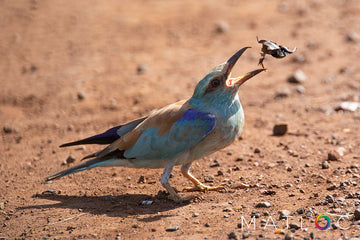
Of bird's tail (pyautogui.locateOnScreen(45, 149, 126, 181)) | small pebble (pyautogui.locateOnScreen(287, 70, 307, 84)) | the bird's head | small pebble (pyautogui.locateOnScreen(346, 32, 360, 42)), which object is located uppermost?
small pebble (pyautogui.locateOnScreen(346, 32, 360, 42))

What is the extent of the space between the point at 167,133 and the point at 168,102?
271 centimetres

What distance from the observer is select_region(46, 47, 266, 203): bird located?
5.25m

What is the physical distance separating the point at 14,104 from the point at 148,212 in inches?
176

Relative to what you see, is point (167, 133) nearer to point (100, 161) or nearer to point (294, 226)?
point (100, 161)

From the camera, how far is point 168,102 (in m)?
A: 8.07

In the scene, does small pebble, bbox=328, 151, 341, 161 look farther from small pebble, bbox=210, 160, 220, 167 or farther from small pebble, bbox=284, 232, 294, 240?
small pebble, bbox=284, 232, 294, 240

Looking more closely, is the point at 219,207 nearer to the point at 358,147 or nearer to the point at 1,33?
the point at 358,147

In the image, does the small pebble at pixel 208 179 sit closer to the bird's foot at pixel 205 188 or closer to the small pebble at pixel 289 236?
the bird's foot at pixel 205 188

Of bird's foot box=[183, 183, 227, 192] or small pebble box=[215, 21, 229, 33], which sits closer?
bird's foot box=[183, 183, 227, 192]

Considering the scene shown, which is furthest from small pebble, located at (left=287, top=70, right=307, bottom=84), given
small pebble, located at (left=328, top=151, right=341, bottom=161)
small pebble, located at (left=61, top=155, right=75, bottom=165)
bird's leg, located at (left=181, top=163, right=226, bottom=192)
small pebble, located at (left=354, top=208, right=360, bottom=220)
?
small pebble, located at (left=354, top=208, right=360, bottom=220)

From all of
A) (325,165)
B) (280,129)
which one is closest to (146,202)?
(325,165)

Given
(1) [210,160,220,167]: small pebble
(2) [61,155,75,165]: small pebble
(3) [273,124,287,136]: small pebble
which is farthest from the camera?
(3) [273,124,287,136]: small pebble

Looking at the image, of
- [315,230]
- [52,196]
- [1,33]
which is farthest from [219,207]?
[1,33]

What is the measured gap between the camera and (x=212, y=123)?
5.20 metres
